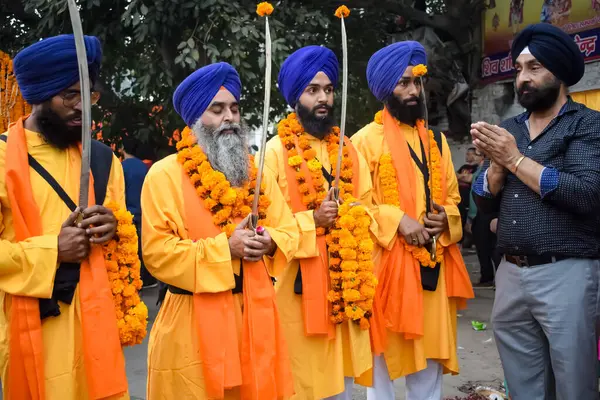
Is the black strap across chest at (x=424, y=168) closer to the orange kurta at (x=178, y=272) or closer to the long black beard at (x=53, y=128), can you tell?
the orange kurta at (x=178, y=272)

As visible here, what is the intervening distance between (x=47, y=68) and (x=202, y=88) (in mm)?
767

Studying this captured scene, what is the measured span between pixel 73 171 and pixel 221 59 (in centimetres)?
447

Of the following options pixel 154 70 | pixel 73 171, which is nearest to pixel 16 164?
pixel 73 171

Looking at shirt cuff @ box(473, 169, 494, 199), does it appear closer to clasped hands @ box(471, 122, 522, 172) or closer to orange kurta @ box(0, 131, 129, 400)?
clasped hands @ box(471, 122, 522, 172)

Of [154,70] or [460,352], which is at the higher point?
[154,70]

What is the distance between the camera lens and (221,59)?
706 cm

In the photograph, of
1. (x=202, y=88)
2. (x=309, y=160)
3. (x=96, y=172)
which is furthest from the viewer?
(x=309, y=160)

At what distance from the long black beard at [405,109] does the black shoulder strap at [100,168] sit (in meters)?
2.04

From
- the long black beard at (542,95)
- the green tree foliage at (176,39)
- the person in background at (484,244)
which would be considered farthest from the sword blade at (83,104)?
the person in background at (484,244)

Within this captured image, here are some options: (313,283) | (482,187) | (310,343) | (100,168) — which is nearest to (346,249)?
(313,283)

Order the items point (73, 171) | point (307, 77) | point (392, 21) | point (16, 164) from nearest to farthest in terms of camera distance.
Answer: point (16, 164) → point (73, 171) → point (307, 77) → point (392, 21)

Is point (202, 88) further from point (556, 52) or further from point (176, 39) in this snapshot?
point (176, 39)

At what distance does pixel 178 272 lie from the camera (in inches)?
113

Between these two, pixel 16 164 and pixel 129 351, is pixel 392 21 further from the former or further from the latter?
pixel 16 164
